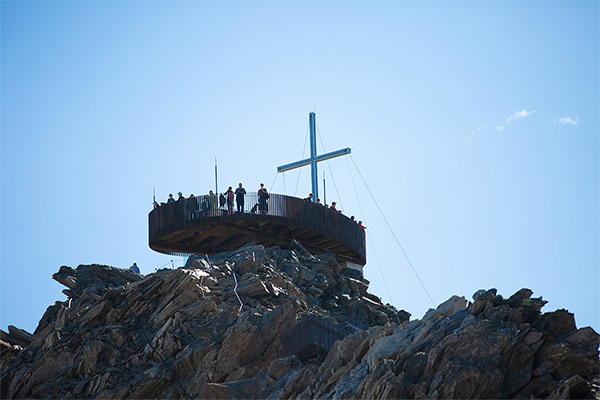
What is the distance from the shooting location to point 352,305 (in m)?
31.2

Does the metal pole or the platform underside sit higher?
the metal pole

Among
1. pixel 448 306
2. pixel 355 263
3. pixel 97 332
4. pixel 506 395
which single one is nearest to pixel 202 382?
pixel 97 332

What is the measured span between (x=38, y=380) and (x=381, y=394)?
13053 millimetres

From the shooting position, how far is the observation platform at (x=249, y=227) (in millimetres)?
34031

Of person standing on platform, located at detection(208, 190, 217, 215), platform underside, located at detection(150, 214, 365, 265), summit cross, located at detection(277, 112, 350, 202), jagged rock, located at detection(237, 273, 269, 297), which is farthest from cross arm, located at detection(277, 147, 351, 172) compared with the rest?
jagged rock, located at detection(237, 273, 269, 297)

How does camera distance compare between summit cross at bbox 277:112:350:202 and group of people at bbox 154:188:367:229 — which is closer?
group of people at bbox 154:188:367:229

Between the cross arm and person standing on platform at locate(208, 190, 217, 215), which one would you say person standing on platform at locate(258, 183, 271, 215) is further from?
the cross arm

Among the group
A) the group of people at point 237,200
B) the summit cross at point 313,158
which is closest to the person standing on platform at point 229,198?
the group of people at point 237,200

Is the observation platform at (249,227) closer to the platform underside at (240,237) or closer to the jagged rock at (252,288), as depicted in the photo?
the platform underside at (240,237)

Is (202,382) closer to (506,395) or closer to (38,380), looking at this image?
(38,380)

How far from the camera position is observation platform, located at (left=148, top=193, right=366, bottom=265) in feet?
112

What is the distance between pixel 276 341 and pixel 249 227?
455 inches

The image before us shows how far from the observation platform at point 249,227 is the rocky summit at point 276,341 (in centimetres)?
146

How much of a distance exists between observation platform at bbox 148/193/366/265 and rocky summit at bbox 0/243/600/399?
1462 mm
